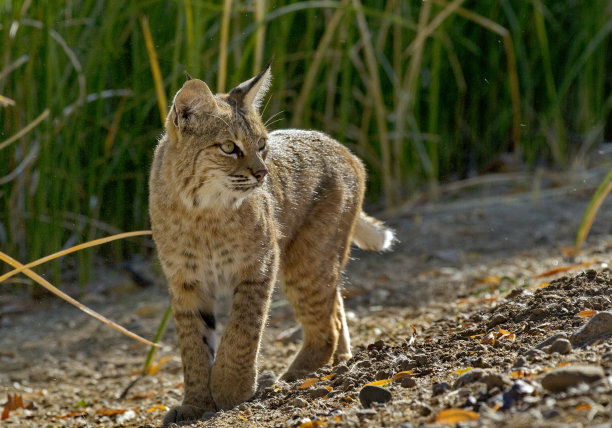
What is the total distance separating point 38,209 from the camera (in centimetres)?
522

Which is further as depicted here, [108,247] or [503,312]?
[108,247]

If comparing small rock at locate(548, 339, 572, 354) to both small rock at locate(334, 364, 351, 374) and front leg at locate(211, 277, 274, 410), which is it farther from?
front leg at locate(211, 277, 274, 410)

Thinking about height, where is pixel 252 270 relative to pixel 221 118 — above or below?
below

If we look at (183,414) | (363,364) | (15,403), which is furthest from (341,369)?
(15,403)

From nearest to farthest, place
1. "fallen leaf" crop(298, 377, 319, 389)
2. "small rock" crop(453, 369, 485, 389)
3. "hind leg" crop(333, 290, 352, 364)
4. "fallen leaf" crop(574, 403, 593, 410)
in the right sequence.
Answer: "fallen leaf" crop(574, 403, 593, 410), "small rock" crop(453, 369, 485, 389), "fallen leaf" crop(298, 377, 319, 389), "hind leg" crop(333, 290, 352, 364)

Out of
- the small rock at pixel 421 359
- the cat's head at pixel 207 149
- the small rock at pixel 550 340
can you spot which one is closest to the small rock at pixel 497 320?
the small rock at pixel 421 359

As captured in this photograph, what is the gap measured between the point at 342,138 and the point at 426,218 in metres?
1.07

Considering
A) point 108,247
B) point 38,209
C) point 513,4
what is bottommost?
point 108,247

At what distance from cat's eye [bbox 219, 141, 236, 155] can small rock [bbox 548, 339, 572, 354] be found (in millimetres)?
1519

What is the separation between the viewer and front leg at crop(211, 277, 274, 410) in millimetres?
3406

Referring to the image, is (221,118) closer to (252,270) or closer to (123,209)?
(252,270)

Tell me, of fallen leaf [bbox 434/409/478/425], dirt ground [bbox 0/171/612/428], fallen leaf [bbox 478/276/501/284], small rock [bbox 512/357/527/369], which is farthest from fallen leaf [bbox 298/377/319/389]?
fallen leaf [bbox 478/276/501/284]

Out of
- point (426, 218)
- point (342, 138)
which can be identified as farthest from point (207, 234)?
point (426, 218)

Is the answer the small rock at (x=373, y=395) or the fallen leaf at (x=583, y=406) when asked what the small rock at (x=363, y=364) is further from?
the fallen leaf at (x=583, y=406)
